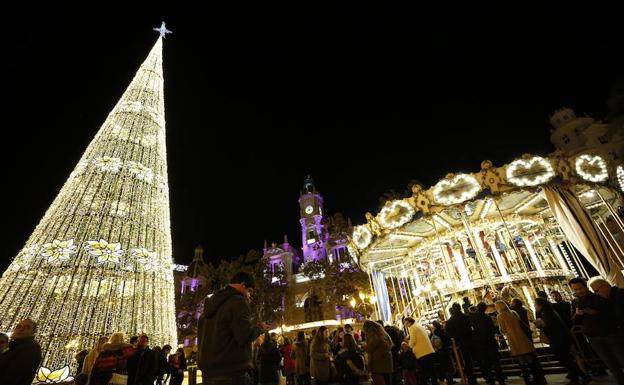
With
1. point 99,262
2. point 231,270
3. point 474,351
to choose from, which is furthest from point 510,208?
point 231,270

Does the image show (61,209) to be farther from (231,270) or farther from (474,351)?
(231,270)

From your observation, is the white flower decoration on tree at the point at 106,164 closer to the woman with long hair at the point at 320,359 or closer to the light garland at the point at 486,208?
the woman with long hair at the point at 320,359

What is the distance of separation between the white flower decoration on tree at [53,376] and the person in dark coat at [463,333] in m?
9.37

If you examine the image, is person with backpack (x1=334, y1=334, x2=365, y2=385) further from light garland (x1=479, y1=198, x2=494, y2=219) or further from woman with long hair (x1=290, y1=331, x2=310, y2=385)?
light garland (x1=479, y1=198, x2=494, y2=219)

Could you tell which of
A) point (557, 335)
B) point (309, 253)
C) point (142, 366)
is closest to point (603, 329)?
point (557, 335)

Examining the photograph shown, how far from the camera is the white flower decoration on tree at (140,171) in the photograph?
9.49 metres

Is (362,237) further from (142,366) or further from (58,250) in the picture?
(58,250)

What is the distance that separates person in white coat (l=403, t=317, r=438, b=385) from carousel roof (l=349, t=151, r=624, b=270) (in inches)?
202

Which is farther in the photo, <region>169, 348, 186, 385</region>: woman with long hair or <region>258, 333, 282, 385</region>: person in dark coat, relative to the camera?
<region>169, 348, 186, 385</region>: woman with long hair

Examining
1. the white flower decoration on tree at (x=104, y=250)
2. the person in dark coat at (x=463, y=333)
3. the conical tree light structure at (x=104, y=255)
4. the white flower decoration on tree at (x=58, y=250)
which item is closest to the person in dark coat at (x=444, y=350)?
the person in dark coat at (x=463, y=333)

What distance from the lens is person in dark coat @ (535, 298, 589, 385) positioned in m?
5.55

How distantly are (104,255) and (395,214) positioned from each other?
9.25 meters

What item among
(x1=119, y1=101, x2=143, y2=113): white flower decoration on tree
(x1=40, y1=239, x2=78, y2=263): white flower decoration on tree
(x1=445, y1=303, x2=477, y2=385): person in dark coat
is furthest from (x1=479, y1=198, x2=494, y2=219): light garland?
(x1=40, y1=239, x2=78, y2=263): white flower decoration on tree

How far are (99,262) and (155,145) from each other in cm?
433
